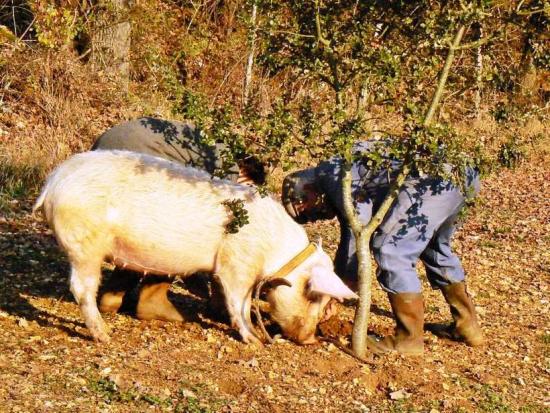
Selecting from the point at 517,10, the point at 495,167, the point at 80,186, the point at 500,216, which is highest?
the point at 517,10

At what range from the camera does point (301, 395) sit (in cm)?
532

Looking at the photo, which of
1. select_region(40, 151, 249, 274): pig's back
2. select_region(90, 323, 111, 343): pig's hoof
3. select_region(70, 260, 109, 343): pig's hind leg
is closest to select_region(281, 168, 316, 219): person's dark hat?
select_region(40, 151, 249, 274): pig's back

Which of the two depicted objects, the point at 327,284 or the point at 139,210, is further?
the point at 327,284

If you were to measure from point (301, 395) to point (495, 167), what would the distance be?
1.88m

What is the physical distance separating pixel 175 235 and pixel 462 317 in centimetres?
228

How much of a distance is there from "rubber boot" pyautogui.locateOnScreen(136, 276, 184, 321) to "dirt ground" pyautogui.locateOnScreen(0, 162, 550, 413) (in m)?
0.09

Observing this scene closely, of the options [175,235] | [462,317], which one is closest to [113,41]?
[175,235]

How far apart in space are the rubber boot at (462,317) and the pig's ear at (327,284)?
3.47 feet

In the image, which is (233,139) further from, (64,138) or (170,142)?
(64,138)

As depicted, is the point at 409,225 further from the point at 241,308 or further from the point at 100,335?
the point at 100,335

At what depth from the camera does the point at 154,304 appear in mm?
6676

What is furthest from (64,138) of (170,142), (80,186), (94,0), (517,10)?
(517,10)

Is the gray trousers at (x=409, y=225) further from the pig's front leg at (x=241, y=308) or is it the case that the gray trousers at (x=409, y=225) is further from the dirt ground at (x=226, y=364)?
the pig's front leg at (x=241, y=308)

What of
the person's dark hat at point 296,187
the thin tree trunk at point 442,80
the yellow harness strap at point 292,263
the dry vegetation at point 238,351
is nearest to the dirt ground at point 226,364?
the dry vegetation at point 238,351
